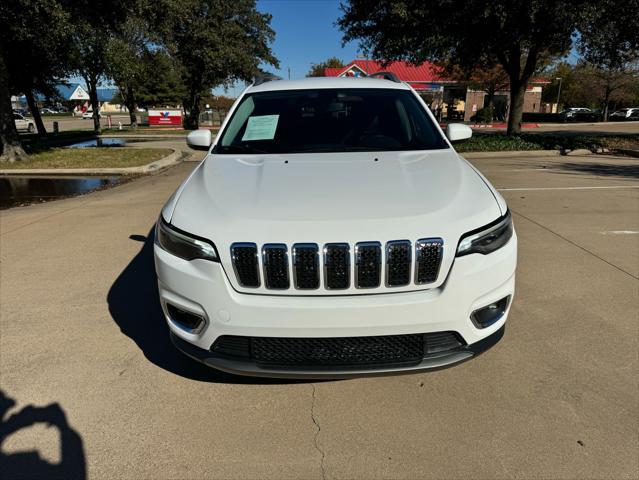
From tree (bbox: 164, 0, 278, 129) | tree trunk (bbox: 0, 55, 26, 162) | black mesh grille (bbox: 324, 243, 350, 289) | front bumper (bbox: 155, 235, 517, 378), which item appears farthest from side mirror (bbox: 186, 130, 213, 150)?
tree (bbox: 164, 0, 278, 129)

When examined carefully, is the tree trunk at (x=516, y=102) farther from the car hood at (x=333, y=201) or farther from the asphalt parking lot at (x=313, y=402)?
the car hood at (x=333, y=201)

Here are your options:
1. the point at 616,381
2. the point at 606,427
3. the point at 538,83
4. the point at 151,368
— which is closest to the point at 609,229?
the point at 616,381

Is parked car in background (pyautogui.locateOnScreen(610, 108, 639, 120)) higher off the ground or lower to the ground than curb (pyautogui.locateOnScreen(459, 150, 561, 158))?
lower

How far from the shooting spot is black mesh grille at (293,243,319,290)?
7.20 feet

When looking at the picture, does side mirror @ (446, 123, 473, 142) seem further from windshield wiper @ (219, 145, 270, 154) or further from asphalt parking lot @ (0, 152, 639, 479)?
windshield wiper @ (219, 145, 270, 154)

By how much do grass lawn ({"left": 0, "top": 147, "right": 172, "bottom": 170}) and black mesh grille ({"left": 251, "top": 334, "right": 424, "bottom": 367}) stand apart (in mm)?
11709

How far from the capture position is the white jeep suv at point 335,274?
2.21 meters

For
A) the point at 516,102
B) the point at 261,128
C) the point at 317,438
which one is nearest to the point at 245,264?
the point at 317,438

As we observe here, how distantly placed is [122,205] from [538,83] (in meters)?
53.2

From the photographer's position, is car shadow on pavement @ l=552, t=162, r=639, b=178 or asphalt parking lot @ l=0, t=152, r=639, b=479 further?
car shadow on pavement @ l=552, t=162, r=639, b=178

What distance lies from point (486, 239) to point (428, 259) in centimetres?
38

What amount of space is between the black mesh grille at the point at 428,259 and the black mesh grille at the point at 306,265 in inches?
18.9

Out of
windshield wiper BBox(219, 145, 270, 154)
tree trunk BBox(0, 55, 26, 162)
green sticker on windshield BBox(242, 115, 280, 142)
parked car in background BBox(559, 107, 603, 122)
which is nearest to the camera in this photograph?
windshield wiper BBox(219, 145, 270, 154)

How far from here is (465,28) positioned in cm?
1404
